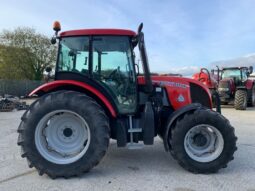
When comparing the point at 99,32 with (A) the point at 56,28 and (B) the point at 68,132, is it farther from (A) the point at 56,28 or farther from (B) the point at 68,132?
(B) the point at 68,132

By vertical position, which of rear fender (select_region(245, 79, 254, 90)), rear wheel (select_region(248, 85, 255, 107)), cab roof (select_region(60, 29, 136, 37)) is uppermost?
cab roof (select_region(60, 29, 136, 37))

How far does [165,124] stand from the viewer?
15.2ft

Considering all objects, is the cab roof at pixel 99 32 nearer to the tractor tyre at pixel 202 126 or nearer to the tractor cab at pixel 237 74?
the tractor tyre at pixel 202 126

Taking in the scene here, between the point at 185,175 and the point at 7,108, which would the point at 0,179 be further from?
the point at 7,108

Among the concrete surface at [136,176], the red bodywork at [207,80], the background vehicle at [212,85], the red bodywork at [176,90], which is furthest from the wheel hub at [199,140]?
the red bodywork at [207,80]

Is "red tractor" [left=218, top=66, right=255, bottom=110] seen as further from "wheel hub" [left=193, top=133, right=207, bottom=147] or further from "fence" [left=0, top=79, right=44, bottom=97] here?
"fence" [left=0, top=79, right=44, bottom=97]

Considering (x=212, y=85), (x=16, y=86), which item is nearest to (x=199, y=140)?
(x=212, y=85)

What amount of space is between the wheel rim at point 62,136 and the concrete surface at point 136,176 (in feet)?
1.23

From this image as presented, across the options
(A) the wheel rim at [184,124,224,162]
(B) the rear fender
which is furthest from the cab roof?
(B) the rear fender

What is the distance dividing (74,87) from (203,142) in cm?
225

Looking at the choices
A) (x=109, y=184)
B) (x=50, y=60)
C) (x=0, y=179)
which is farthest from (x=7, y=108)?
(x=50, y=60)

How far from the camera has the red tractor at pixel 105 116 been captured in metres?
3.99

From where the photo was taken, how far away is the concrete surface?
3621 mm

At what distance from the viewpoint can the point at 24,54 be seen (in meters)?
26.8
